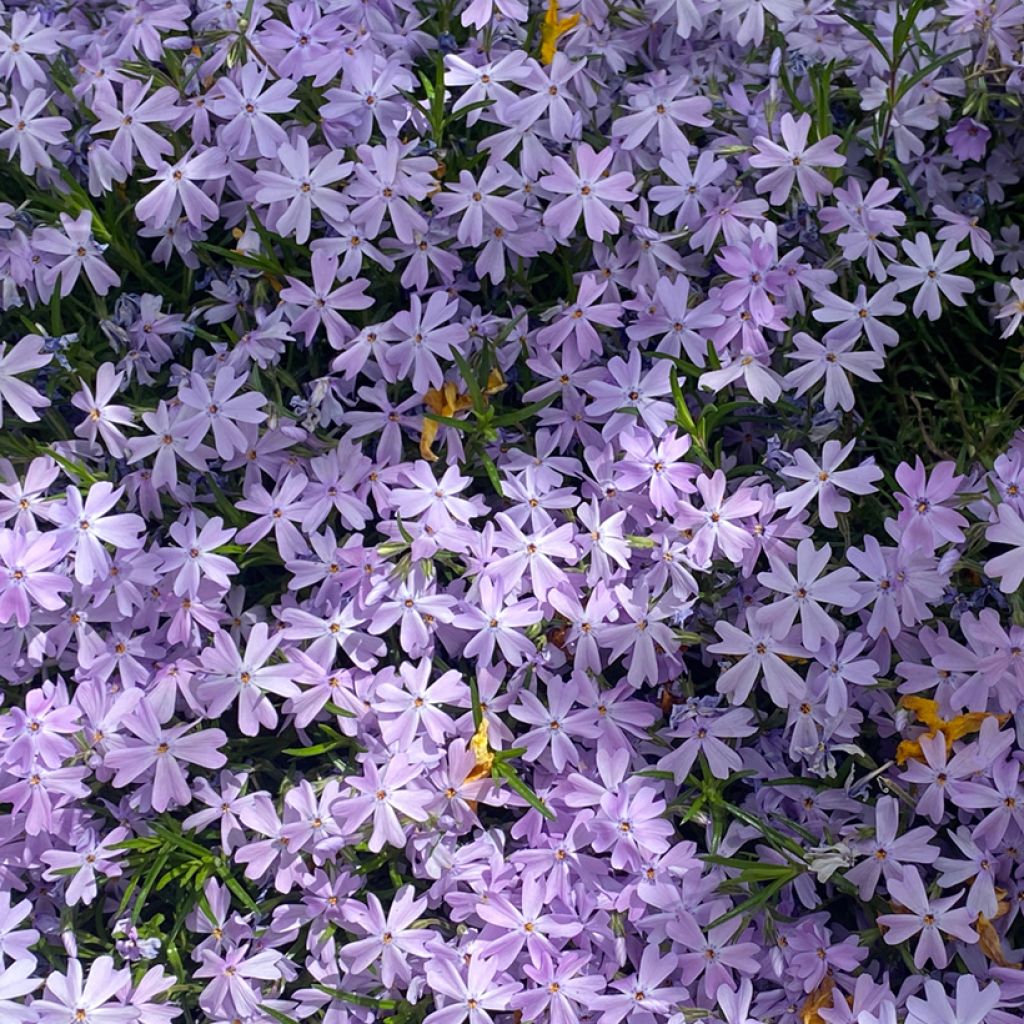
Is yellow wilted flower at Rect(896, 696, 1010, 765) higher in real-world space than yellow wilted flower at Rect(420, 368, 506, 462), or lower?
lower

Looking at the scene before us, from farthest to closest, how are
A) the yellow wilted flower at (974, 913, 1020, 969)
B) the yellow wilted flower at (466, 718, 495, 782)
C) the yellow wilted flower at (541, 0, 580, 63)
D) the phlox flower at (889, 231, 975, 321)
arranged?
1. the yellow wilted flower at (541, 0, 580, 63)
2. the phlox flower at (889, 231, 975, 321)
3. the yellow wilted flower at (466, 718, 495, 782)
4. the yellow wilted flower at (974, 913, 1020, 969)

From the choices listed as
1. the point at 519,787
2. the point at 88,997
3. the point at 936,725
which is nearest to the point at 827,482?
the point at 936,725

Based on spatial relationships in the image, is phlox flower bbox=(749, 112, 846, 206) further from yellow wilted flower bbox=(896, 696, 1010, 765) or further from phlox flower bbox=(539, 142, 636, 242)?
yellow wilted flower bbox=(896, 696, 1010, 765)

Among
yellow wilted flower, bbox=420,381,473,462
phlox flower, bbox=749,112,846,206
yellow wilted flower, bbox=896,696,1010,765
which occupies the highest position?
phlox flower, bbox=749,112,846,206

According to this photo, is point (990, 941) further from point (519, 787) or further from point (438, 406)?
point (438, 406)

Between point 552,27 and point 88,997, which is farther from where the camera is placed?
point 552,27

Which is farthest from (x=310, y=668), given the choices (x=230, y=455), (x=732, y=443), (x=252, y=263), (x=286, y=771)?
(x=732, y=443)

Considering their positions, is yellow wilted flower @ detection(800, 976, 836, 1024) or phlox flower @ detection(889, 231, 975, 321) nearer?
yellow wilted flower @ detection(800, 976, 836, 1024)

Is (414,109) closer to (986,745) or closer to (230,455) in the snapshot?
(230,455)

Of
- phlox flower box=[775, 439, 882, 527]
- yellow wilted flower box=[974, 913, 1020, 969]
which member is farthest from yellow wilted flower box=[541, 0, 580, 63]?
yellow wilted flower box=[974, 913, 1020, 969]
